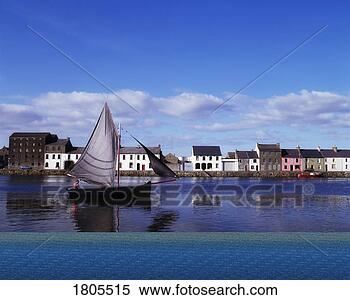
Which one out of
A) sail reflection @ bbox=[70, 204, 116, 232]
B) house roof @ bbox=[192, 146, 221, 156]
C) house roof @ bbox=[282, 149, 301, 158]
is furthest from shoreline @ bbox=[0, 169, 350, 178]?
sail reflection @ bbox=[70, 204, 116, 232]

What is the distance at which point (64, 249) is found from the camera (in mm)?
17922

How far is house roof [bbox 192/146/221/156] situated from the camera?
140750 mm

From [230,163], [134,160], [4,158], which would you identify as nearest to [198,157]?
[230,163]

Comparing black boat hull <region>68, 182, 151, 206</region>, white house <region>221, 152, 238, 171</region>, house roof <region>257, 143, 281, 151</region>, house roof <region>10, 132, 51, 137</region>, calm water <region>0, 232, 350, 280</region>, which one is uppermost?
house roof <region>10, 132, 51, 137</region>

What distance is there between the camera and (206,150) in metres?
141

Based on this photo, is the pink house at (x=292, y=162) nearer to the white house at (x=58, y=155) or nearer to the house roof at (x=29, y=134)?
the white house at (x=58, y=155)

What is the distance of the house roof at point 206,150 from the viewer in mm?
140750

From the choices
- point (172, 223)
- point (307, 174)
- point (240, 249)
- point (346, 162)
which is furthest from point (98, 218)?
point (346, 162)

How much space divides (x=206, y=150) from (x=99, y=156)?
102 meters

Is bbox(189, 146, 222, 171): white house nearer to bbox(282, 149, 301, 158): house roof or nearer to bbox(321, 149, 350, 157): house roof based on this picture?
bbox(282, 149, 301, 158): house roof

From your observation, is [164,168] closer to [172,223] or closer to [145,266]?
[172,223]

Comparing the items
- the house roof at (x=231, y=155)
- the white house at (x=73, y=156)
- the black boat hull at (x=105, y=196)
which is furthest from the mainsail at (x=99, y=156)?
the house roof at (x=231, y=155)

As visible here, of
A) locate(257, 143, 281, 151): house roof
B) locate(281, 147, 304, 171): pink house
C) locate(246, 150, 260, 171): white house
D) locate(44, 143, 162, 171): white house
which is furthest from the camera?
locate(281, 147, 304, 171): pink house
